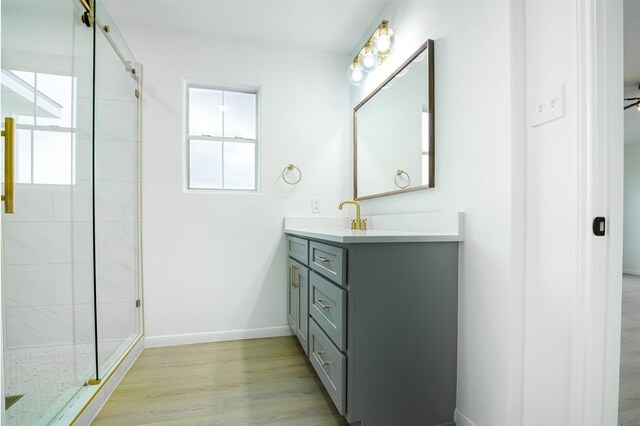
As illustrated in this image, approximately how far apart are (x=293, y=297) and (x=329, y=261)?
3.12ft

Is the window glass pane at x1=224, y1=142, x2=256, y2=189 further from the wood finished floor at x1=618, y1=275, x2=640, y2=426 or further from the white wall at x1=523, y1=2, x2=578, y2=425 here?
the wood finished floor at x1=618, y1=275, x2=640, y2=426

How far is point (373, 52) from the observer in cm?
216

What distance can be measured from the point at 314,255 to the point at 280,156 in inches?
45.0

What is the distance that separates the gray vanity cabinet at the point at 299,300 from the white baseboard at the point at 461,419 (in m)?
0.83

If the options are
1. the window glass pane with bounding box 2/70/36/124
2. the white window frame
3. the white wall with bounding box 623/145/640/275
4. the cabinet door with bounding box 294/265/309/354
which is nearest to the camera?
the window glass pane with bounding box 2/70/36/124

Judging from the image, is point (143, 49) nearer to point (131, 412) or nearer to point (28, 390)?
point (28, 390)

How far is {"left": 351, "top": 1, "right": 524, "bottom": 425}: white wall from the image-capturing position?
3.76 ft

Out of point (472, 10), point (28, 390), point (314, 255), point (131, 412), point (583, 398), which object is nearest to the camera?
point (583, 398)

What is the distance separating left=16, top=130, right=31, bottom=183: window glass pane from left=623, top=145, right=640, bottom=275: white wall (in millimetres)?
A: 7817

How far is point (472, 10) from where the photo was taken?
1335mm

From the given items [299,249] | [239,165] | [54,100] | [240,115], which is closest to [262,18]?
[240,115]

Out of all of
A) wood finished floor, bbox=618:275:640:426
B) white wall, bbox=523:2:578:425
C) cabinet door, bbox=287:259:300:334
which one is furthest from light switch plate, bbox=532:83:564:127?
cabinet door, bbox=287:259:300:334

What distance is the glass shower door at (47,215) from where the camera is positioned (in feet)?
3.86

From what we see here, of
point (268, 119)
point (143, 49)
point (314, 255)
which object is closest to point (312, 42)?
point (268, 119)
